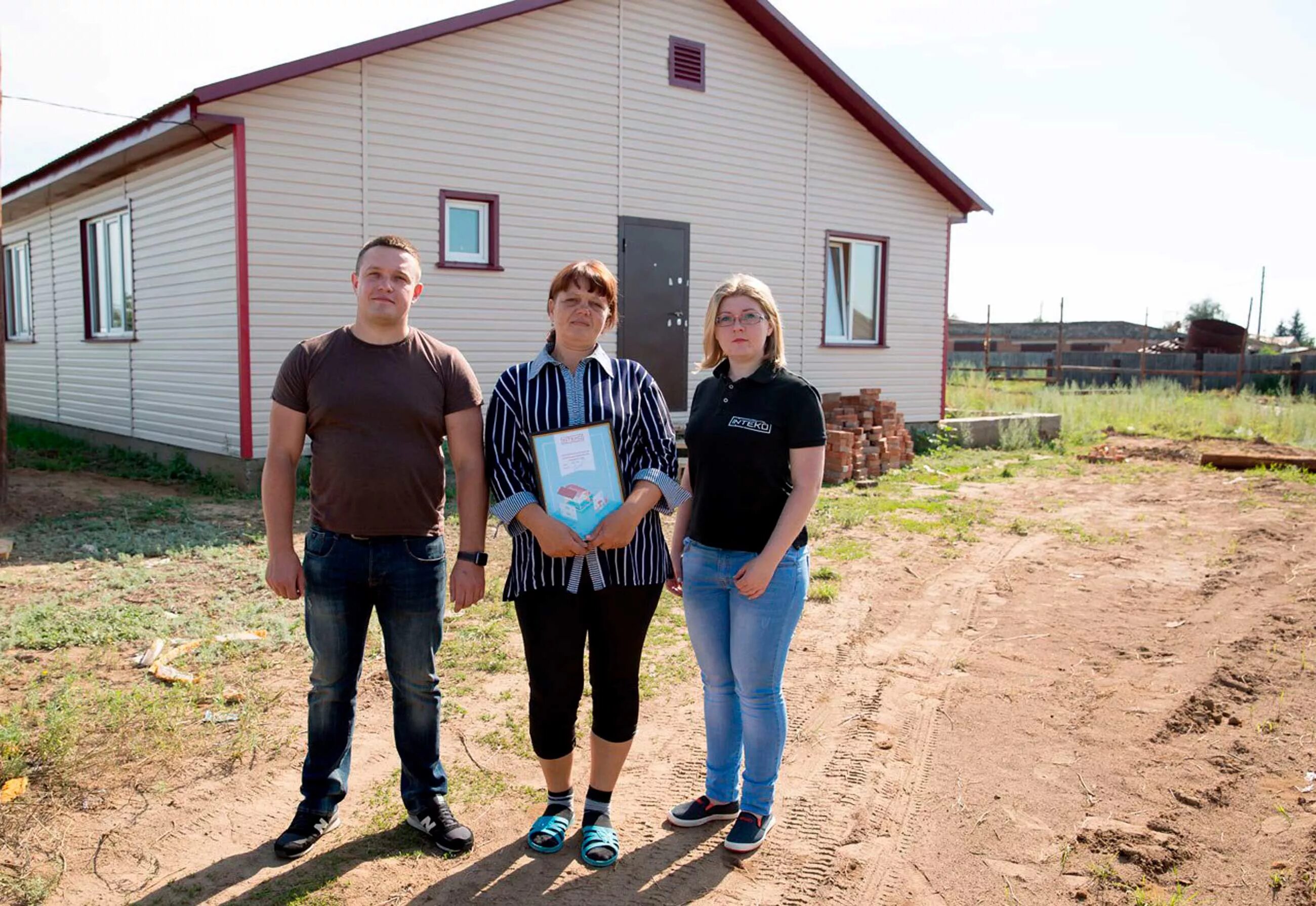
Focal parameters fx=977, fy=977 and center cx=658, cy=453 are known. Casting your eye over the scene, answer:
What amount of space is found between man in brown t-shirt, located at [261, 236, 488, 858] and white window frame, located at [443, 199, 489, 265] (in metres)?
7.74

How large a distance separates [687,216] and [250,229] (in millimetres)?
5402

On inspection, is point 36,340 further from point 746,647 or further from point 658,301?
point 746,647

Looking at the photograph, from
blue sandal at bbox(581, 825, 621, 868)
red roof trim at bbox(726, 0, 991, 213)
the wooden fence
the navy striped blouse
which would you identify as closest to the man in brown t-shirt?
the navy striped blouse

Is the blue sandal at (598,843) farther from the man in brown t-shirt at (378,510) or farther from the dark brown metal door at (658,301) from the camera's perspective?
the dark brown metal door at (658,301)

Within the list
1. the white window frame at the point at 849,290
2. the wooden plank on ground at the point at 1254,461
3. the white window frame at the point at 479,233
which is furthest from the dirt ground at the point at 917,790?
the white window frame at the point at 849,290

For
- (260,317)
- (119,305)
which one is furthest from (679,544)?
(119,305)

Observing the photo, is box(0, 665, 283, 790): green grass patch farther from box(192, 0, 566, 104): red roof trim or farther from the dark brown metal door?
the dark brown metal door

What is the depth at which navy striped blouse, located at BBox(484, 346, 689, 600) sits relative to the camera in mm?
3131

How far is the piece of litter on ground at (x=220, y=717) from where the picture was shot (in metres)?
4.27

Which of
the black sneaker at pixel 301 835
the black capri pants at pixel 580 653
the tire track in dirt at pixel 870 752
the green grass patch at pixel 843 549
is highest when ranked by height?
the black capri pants at pixel 580 653

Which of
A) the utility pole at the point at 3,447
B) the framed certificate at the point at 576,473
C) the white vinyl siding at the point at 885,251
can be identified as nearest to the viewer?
the framed certificate at the point at 576,473

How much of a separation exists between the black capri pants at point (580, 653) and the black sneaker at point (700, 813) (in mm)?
476

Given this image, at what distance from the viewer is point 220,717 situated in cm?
430

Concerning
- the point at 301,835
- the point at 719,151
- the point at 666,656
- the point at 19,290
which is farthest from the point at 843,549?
the point at 19,290
